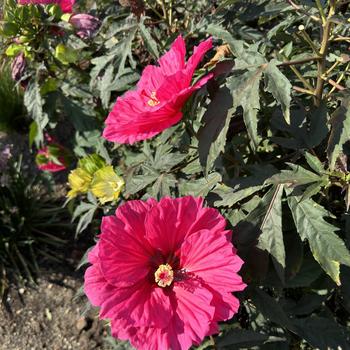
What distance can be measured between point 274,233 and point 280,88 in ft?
0.90

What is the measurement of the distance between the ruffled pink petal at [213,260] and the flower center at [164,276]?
0.04m

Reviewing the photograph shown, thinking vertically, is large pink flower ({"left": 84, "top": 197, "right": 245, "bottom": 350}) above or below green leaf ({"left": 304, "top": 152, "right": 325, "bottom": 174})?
below

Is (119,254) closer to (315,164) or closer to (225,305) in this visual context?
(225,305)

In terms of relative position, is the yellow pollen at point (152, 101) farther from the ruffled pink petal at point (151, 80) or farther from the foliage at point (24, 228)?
the foliage at point (24, 228)

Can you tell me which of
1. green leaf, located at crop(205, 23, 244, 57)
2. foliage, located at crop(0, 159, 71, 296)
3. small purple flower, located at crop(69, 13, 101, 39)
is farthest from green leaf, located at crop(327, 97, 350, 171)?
foliage, located at crop(0, 159, 71, 296)

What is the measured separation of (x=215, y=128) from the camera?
37.9 inches

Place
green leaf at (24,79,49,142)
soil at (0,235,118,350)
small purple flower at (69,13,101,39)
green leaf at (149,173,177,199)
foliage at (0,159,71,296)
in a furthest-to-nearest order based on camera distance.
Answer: foliage at (0,159,71,296), soil at (0,235,118,350), green leaf at (24,79,49,142), small purple flower at (69,13,101,39), green leaf at (149,173,177,199)

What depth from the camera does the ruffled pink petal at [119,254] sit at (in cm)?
97

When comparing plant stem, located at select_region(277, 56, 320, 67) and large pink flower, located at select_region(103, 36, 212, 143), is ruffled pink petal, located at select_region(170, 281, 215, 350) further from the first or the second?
plant stem, located at select_region(277, 56, 320, 67)

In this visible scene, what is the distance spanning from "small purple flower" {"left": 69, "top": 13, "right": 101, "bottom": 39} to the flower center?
84 centimetres

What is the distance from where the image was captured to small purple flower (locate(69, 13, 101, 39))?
61.4 inches

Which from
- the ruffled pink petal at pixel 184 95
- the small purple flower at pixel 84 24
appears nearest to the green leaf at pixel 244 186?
the ruffled pink petal at pixel 184 95

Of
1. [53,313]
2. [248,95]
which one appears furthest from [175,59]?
[53,313]

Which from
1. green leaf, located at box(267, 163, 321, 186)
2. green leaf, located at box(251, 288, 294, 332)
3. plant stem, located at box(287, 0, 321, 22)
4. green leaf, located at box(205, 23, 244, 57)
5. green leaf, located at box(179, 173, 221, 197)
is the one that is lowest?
green leaf, located at box(251, 288, 294, 332)
